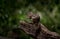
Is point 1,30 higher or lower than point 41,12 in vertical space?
lower

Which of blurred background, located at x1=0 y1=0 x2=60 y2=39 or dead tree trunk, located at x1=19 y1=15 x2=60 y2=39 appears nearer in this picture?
dead tree trunk, located at x1=19 y1=15 x2=60 y2=39

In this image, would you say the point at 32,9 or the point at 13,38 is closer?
the point at 13,38

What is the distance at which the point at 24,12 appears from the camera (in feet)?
12.8

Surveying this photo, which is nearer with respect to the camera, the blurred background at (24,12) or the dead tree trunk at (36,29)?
the dead tree trunk at (36,29)

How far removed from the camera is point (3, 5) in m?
3.91

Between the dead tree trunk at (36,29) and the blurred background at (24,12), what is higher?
the blurred background at (24,12)

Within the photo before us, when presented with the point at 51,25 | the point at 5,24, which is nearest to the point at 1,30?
the point at 5,24

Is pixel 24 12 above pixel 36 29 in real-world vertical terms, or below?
above

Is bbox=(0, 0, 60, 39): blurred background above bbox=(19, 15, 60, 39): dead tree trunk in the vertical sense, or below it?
above

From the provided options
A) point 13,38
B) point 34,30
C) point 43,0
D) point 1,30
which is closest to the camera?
point 34,30

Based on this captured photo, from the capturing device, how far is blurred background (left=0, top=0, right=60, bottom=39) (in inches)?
146

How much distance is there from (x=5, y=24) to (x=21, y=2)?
68cm

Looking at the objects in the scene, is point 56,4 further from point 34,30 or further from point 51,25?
point 34,30

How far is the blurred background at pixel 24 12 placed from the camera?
3.71 metres
